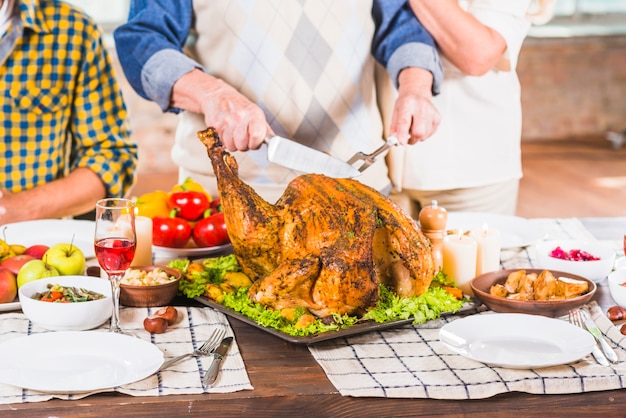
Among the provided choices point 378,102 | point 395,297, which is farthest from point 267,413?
point 378,102

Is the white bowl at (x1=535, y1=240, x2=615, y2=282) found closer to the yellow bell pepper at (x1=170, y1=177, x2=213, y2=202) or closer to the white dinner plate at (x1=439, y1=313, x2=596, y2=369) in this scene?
the white dinner plate at (x1=439, y1=313, x2=596, y2=369)

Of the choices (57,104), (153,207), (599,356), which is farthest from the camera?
(57,104)

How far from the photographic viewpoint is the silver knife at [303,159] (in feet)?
6.02

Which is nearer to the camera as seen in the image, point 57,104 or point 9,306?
point 9,306

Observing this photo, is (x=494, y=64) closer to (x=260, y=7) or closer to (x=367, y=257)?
(x=260, y=7)

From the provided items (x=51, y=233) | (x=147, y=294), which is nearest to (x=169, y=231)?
(x=51, y=233)

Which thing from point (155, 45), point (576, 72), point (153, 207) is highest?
point (155, 45)

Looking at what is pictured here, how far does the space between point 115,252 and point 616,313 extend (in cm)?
98

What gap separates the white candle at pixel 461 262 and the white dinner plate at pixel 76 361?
0.70 metres

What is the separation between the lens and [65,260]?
6.13 feet

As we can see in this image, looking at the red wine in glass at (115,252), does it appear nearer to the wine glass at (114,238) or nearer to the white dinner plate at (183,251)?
the wine glass at (114,238)

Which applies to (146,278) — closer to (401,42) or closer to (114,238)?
(114,238)

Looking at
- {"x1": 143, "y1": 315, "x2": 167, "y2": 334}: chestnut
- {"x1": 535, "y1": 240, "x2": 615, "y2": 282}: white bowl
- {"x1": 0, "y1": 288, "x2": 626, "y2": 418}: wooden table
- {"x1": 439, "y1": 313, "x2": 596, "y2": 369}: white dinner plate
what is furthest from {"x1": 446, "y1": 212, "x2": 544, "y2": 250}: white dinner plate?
{"x1": 143, "y1": 315, "x2": 167, "y2": 334}: chestnut

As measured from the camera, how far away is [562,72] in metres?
8.14
